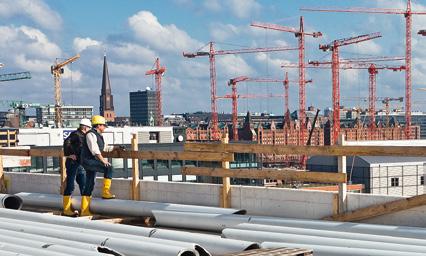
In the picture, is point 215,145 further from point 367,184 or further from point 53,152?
point 367,184

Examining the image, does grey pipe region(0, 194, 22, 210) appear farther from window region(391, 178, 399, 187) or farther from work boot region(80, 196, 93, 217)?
window region(391, 178, 399, 187)

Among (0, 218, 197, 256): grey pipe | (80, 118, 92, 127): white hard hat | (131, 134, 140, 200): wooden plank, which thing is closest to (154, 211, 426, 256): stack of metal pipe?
(0, 218, 197, 256): grey pipe

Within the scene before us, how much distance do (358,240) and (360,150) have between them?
1815 millimetres

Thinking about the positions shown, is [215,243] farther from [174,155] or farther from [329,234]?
[174,155]

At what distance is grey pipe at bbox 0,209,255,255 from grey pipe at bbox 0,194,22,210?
1171 millimetres

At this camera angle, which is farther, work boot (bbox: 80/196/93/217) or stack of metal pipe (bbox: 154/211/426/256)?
work boot (bbox: 80/196/93/217)

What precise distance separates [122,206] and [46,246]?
367 cm

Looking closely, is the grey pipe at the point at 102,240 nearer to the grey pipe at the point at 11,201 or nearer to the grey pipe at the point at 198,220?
the grey pipe at the point at 198,220

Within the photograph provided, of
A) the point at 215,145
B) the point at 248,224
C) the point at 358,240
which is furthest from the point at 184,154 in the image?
the point at 358,240

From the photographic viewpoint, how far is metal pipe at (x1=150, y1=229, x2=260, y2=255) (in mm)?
7250

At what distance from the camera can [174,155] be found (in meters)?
11.5

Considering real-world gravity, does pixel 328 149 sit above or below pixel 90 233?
above

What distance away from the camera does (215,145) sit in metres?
10.9

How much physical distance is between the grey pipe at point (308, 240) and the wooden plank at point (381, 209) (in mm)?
1350
